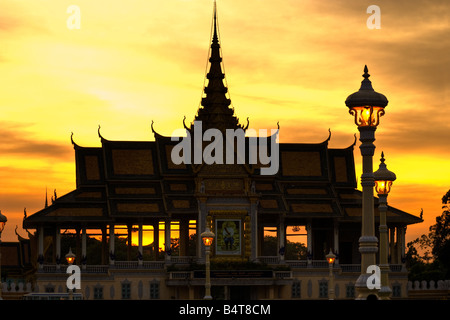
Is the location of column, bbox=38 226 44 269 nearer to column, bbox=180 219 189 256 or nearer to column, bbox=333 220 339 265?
column, bbox=180 219 189 256

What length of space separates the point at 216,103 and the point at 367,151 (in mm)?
66069

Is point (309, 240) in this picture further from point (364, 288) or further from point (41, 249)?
point (364, 288)

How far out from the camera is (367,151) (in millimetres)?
29828

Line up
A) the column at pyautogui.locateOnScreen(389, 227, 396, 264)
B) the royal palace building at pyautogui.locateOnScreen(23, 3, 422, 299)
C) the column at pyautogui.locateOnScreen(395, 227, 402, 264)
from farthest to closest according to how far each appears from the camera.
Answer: the column at pyautogui.locateOnScreen(389, 227, 396, 264) < the column at pyautogui.locateOnScreen(395, 227, 402, 264) < the royal palace building at pyautogui.locateOnScreen(23, 3, 422, 299)

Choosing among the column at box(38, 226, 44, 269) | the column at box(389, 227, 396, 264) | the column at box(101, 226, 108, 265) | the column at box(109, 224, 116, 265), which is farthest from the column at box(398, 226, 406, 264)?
the column at box(38, 226, 44, 269)

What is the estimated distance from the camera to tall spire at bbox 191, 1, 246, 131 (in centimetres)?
9394

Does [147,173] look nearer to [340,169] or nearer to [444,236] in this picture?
[340,169]

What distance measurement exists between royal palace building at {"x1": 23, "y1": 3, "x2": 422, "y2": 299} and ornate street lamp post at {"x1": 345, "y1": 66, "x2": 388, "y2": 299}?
53288mm

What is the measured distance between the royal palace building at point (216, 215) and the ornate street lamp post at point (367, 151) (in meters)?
53.3

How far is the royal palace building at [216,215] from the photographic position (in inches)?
3346

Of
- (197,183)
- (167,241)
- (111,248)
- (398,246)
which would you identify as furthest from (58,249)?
(398,246)

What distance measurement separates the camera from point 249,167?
289 feet
